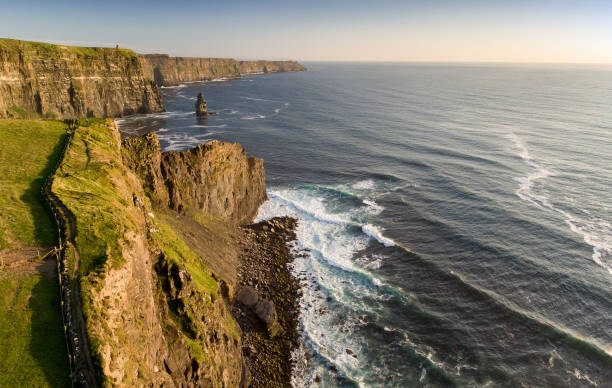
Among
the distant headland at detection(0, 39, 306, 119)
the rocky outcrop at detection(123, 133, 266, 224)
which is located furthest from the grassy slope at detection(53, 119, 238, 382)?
the distant headland at detection(0, 39, 306, 119)

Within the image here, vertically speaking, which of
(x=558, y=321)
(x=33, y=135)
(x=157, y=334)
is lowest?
(x=558, y=321)

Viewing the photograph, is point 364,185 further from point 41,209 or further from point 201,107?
point 201,107

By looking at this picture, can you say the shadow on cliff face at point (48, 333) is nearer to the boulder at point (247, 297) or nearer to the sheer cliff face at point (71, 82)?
the boulder at point (247, 297)

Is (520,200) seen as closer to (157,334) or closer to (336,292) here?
(336,292)

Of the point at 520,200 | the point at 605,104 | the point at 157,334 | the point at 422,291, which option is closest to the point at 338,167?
the point at 520,200

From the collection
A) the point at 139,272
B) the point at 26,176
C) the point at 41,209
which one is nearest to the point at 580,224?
the point at 139,272
